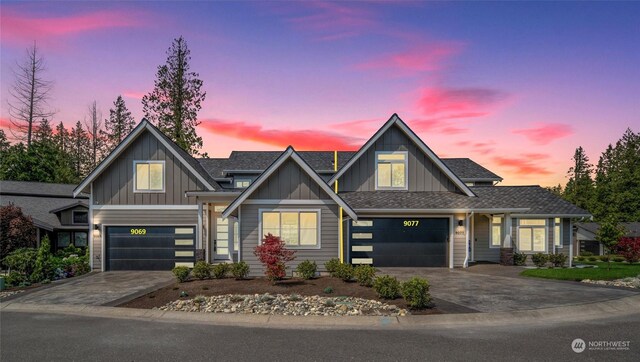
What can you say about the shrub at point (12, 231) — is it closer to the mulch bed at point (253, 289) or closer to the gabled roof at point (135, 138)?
the gabled roof at point (135, 138)

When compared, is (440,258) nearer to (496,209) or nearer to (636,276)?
(496,209)

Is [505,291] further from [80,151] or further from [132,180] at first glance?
[80,151]

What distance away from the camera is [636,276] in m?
17.8

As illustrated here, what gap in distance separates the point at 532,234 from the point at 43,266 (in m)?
25.1

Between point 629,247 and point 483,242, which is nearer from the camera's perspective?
point 629,247

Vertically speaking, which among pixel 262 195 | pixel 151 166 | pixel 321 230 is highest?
pixel 151 166

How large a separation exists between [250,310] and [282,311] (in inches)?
37.3

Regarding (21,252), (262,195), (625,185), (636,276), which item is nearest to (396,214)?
(262,195)

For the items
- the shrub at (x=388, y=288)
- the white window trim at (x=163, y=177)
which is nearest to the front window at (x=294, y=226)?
the shrub at (x=388, y=288)

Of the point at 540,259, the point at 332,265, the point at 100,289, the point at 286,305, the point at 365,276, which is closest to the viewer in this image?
the point at 286,305

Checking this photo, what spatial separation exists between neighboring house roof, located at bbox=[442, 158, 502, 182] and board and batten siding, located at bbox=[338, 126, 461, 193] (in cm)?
450

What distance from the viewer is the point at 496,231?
24.2 metres

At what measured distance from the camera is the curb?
10.6m

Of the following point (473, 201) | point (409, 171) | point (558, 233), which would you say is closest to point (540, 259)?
point (558, 233)
